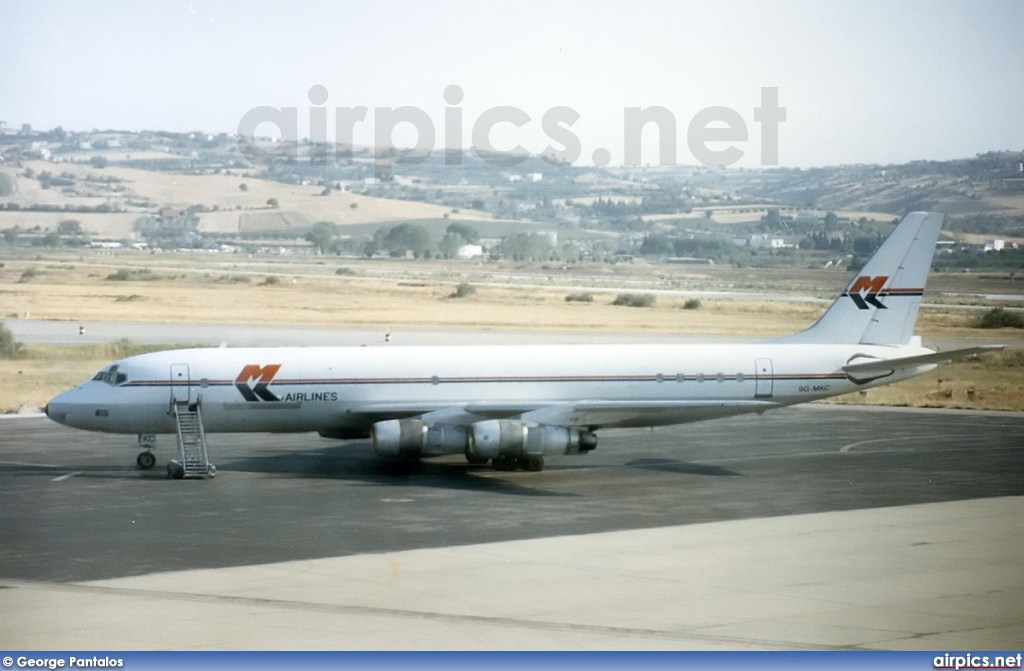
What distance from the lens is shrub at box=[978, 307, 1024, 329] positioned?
59.6 meters

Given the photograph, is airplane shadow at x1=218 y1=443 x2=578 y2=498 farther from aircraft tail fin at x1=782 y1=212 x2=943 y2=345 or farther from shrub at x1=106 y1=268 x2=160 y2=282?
shrub at x1=106 y1=268 x2=160 y2=282

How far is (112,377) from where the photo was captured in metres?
33.6

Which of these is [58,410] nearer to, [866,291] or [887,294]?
[866,291]

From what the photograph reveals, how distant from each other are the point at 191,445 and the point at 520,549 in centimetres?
1324

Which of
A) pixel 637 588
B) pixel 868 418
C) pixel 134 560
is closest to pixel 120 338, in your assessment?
pixel 868 418

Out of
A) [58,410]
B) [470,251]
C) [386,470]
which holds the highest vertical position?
[470,251]

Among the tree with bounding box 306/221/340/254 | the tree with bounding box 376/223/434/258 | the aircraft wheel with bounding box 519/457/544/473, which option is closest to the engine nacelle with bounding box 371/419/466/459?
the aircraft wheel with bounding box 519/457/544/473

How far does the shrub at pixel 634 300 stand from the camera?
2536 inches

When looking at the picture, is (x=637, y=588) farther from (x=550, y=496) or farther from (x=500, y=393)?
(x=500, y=393)

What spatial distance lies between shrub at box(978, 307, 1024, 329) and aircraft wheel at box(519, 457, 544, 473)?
3341 centimetres

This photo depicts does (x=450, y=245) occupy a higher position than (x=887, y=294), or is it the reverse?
(x=450, y=245)

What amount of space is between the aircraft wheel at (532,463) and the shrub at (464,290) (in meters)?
35.5

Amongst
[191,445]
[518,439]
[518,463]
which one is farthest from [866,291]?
[191,445]

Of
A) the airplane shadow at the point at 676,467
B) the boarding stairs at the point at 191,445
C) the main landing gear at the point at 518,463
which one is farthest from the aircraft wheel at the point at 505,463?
the boarding stairs at the point at 191,445
